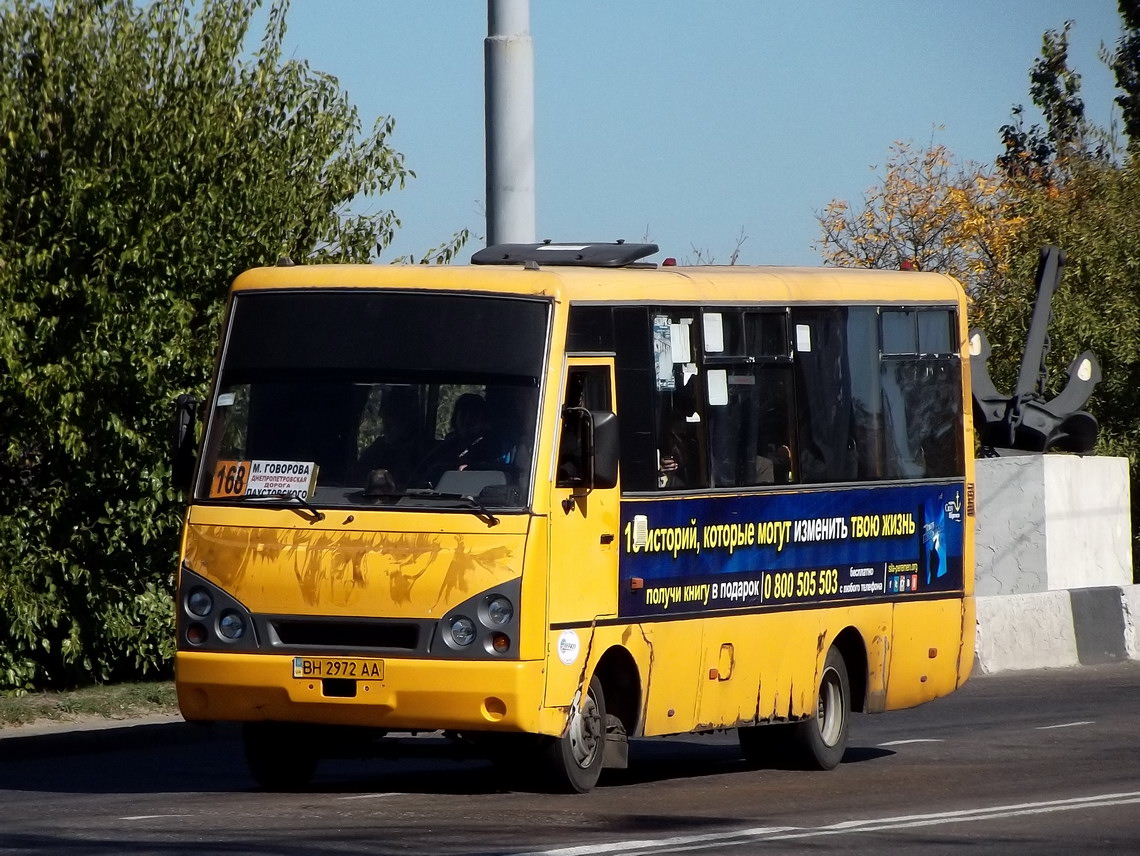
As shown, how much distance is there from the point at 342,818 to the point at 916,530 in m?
5.26

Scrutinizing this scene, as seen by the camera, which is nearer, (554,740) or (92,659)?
(554,740)

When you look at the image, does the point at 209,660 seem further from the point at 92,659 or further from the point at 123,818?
the point at 92,659

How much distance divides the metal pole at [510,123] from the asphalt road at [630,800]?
4.06 metres

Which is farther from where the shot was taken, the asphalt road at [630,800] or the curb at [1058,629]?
the curb at [1058,629]

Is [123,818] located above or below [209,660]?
below

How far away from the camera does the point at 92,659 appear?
18.5 m

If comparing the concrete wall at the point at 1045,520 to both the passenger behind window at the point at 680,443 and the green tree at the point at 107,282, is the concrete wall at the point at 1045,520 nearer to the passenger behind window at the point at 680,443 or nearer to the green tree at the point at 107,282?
the green tree at the point at 107,282

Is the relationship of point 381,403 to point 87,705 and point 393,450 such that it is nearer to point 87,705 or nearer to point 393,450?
point 393,450

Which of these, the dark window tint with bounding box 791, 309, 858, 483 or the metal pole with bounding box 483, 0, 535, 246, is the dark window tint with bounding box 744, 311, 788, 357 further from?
the metal pole with bounding box 483, 0, 535, 246

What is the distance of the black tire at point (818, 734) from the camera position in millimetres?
13031

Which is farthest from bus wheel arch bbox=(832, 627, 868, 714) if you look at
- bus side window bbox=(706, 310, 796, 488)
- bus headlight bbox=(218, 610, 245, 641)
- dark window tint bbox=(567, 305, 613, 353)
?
bus headlight bbox=(218, 610, 245, 641)

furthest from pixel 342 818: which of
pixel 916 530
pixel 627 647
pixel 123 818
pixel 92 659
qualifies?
pixel 92 659

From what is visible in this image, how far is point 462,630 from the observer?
411 inches

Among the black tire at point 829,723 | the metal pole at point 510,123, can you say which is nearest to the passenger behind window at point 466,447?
the black tire at point 829,723
